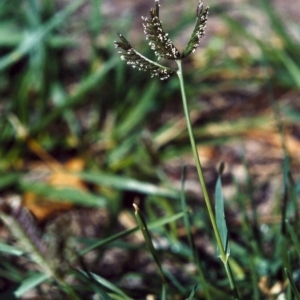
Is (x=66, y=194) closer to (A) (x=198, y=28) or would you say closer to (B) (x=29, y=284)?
(B) (x=29, y=284)

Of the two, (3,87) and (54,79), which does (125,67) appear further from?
(3,87)

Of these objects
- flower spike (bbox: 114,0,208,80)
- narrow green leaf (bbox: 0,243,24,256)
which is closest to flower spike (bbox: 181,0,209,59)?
flower spike (bbox: 114,0,208,80)

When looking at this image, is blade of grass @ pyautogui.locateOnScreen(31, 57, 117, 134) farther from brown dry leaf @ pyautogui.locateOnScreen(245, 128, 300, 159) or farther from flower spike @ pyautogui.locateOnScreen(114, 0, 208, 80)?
flower spike @ pyautogui.locateOnScreen(114, 0, 208, 80)

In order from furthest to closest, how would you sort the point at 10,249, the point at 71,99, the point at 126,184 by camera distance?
the point at 71,99 → the point at 126,184 → the point at 10,249

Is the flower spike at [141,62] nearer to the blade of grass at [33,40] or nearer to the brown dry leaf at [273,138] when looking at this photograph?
the blade of grass at [33,40]

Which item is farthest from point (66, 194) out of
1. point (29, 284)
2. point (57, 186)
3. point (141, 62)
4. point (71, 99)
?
point (141, 62)

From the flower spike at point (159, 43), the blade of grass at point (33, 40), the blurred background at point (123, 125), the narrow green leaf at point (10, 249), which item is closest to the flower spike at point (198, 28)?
the flower spike at point (159, 43)

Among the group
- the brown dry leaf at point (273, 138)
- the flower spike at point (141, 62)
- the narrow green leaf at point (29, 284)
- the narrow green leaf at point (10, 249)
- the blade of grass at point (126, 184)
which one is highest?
the flower spike at point (141, 62)
